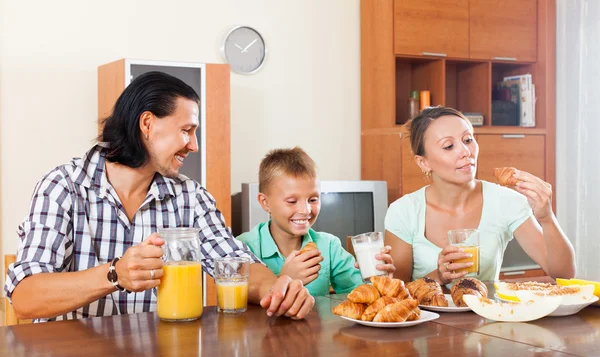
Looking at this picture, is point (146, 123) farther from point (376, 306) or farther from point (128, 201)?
point (376, 306)

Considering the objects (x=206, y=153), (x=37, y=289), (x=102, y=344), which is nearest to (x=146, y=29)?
(x=206, y=153)

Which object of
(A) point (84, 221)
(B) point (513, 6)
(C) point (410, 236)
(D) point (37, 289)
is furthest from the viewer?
(B) point (513, 6)

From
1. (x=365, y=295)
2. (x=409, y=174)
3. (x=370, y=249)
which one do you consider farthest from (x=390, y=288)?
(x=409, y=174)

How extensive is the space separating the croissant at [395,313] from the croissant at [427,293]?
21 centimetres

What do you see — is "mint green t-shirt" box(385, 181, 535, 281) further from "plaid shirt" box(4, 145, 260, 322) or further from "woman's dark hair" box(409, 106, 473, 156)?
"plaid shirt" box(4, 145, 260, 322)

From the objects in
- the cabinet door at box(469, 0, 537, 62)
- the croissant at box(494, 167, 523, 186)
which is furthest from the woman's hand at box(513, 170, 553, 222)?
A: the cabinet door at box(469, 0, 537, 62)

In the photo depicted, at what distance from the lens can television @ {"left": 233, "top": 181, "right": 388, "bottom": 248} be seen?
4.05m

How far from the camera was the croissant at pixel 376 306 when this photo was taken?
1493mm

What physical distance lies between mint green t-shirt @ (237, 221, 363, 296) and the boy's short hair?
0.54ft

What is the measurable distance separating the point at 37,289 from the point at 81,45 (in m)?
2.49

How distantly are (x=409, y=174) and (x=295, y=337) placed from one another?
118 inches

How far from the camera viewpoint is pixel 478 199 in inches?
98.3

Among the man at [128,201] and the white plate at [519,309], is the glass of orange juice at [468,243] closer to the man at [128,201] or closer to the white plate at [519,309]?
the white plate at [519,309]

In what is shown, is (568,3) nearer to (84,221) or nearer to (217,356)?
(84,221)
